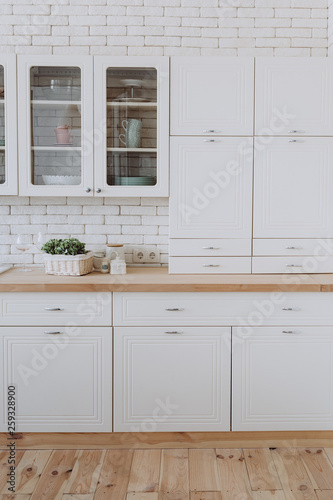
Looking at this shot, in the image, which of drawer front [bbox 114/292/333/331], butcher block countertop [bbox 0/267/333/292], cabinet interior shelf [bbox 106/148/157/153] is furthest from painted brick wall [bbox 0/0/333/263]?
drawer front [bbox 114/292/333/331]

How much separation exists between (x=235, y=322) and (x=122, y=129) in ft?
4.13

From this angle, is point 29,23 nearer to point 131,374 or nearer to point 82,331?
point 82,331

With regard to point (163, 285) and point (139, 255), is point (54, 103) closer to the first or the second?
point (139, 255)

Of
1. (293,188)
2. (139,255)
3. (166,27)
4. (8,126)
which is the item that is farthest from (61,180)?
(293,188)

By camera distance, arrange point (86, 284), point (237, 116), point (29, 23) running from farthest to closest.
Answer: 1. point (29, 23)
2. point (237, 116)
3. point (86, 284)

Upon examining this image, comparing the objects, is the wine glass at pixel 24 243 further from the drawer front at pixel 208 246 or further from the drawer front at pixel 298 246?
the drawer front at pixel 298 246

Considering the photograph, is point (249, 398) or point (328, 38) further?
point (328, 38)

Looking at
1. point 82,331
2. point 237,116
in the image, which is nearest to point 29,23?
point 237,116

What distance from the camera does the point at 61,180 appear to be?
3.08m

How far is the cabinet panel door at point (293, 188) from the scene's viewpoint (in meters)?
3.04

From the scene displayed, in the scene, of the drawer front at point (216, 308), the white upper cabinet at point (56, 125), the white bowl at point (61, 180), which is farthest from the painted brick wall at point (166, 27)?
the drawer front at point (216, 308)

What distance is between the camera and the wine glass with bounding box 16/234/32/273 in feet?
10.2

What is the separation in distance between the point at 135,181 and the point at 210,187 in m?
0.43

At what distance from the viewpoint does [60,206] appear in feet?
11.2
